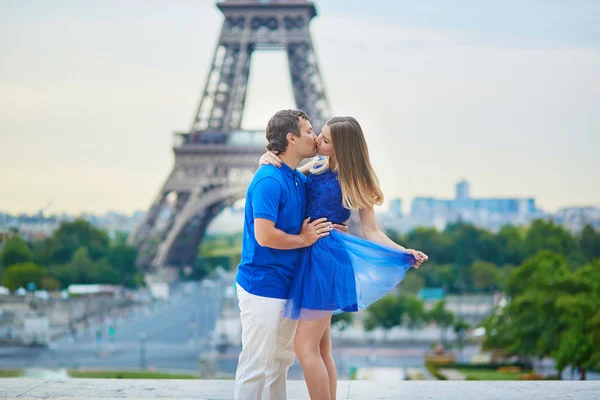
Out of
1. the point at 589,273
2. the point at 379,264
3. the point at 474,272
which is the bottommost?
the point at 379,264

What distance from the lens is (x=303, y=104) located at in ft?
106

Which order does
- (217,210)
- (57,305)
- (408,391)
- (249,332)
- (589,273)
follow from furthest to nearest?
(217,210) < (57,305) < (589,273) < (408,391) < (249,332)

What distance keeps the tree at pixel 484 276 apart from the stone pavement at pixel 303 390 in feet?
121

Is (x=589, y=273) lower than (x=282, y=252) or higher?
higher

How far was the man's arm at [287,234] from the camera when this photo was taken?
3977 mm

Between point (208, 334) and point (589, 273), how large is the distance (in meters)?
14.9

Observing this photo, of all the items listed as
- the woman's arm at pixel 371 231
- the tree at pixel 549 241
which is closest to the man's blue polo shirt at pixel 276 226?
the woman's arm at pixel 371 231

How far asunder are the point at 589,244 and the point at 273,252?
4383cm

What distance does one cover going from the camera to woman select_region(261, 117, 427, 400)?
13.5 ft

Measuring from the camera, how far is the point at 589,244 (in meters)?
45.4

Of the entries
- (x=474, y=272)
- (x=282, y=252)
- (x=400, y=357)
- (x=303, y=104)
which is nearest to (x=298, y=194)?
(x=282, y=252)

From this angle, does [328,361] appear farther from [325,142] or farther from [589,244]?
[589,244]

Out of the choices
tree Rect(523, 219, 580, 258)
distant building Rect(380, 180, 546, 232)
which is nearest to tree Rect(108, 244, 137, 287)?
tree Rect(523, 219, 580, 258)

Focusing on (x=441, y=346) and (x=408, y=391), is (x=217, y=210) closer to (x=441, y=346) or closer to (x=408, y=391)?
(x=441, y=346)
